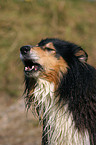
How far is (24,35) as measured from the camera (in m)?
8.08

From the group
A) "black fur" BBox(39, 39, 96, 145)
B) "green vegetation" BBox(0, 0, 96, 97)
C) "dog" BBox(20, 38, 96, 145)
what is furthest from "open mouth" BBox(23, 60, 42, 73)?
"green vegetation" BBox(0, 0, 96, 97)

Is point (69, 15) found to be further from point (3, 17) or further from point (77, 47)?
point (77, 47)

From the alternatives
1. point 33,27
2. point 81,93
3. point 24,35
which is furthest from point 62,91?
point 33,27

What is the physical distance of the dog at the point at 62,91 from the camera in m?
Result: 3.11

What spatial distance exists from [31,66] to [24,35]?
496 centimetres

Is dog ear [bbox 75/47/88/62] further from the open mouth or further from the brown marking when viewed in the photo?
the open mouth

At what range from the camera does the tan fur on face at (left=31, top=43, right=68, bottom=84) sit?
3.20 metres

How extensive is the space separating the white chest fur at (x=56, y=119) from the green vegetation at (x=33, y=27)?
76.9 inches

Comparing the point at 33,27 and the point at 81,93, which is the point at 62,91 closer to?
the point at 81,93

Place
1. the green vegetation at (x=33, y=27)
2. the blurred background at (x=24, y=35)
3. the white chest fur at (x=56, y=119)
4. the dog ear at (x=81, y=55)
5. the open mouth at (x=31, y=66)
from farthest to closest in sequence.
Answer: the green vegetation at (x=33, y=27) → the blurred background at (x=24, y=35) → the dog ear at (x=81, y=55) → the open mouth at (x=31, y=66) → the white chest fur at (x=56, y=119)

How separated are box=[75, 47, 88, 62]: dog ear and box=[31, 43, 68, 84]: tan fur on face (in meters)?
0.20

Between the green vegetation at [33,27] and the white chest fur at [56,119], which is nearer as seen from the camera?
the white chest fur at [56,119]

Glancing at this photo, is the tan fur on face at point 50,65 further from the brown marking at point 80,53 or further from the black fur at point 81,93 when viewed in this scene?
A: the brown marking at point 80,53

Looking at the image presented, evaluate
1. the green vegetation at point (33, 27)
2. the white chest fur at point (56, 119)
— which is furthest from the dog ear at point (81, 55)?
the green vegetation at point (33, 27)
